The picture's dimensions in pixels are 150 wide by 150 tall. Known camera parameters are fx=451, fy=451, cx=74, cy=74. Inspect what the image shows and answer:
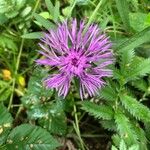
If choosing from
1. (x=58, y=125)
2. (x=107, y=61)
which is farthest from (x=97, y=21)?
(x=58, y=125)

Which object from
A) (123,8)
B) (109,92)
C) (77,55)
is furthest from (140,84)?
(77,55)

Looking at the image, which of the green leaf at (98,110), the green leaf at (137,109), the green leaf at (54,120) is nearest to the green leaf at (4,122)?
the green leaf at (54,120)

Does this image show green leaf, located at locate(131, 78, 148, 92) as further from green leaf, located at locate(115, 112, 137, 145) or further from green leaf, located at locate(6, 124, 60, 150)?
green leaf, located at locate(6, 124, 60, 150)

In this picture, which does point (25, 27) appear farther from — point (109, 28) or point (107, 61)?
point (107, 61)

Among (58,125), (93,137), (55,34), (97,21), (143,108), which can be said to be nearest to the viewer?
(55,34)

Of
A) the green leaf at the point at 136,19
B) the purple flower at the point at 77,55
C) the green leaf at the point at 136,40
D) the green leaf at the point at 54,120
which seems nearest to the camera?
the purple flower at the point at 77,55

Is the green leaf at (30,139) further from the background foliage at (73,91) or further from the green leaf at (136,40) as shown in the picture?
the green leaf at (136,40)

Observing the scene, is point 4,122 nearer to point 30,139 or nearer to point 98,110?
point 30,139
